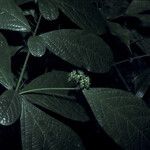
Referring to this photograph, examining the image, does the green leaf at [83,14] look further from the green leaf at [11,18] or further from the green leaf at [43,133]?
the green leaf at [43,133]

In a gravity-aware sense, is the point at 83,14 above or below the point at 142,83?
above

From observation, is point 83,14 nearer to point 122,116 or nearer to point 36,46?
point 36,46

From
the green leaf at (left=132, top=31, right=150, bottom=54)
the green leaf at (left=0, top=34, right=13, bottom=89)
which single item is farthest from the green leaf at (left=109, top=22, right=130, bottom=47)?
the green leaf at (left=0, top=34, right=13, bottom=89)

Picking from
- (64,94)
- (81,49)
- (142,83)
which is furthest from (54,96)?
(142,83)

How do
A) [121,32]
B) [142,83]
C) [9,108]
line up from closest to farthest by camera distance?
[9,108], [121,32], [142,83]

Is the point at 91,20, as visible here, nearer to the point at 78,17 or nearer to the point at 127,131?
the point at 78,17
